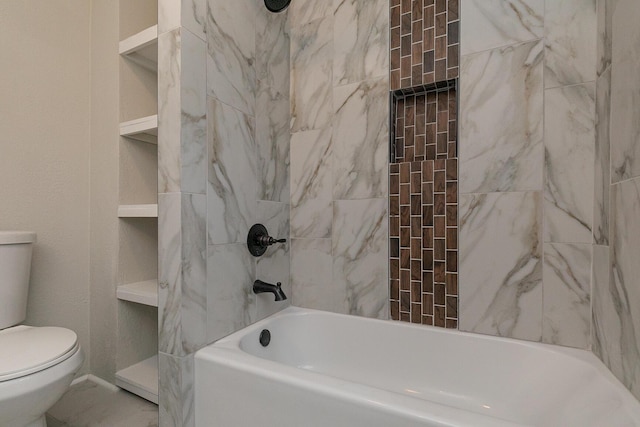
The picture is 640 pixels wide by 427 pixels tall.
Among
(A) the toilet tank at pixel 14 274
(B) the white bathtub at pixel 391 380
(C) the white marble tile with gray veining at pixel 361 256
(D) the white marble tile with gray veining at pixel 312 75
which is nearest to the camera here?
(B) the white bathtub at pixel 391 380

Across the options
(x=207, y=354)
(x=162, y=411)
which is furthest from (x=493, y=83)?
(x=162, y=411)

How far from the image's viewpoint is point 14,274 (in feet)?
4.25

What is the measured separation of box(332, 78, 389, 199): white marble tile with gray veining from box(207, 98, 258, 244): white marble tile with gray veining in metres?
0.45

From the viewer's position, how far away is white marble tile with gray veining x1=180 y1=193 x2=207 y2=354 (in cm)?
118

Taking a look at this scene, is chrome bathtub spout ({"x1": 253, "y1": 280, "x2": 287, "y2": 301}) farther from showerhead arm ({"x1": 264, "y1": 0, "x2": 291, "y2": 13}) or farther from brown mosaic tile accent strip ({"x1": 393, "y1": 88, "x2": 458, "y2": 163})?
showerhead arm ({"x1": 264, "y1": 0, "x2": 291, "y2": 13})

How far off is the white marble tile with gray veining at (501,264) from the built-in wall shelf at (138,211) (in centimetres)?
138

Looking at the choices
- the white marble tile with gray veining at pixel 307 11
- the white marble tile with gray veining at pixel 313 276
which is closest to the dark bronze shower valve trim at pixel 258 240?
the white marble tile with gray veining at pixel 313 276

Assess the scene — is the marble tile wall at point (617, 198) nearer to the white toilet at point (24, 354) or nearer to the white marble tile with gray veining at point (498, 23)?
the white marble tile with gray veining at point (498, 23)

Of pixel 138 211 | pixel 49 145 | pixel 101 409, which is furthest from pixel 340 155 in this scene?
pixel 101 409

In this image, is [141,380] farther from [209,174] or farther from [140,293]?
[209,174]

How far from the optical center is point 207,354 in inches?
46.4

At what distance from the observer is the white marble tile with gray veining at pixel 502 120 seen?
1.27 m

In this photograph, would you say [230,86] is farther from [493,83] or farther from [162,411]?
[162,411]

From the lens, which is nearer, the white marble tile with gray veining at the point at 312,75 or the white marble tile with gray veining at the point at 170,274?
the white marble tile with gray veining at the point at 170,274
